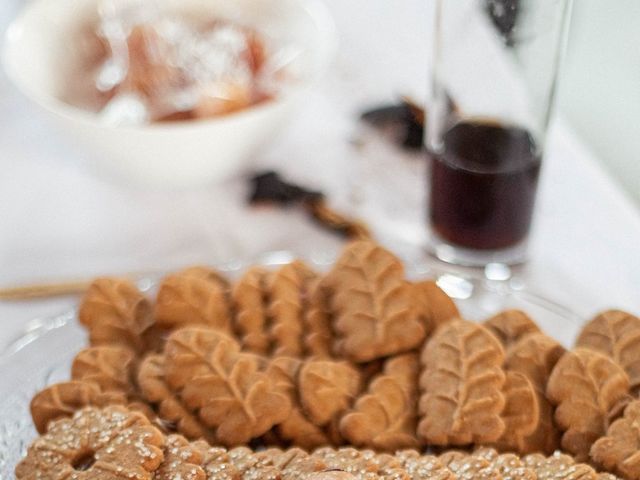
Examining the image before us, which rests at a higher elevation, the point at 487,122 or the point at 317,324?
the point at 487,122

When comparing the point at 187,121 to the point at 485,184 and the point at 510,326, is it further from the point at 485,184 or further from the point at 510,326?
the point at 510,326

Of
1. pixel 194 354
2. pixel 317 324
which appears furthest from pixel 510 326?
pixel 194 354

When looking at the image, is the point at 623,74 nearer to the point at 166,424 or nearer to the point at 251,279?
the point at 251,279

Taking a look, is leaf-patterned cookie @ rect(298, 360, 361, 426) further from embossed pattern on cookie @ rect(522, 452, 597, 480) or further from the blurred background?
the blurred background

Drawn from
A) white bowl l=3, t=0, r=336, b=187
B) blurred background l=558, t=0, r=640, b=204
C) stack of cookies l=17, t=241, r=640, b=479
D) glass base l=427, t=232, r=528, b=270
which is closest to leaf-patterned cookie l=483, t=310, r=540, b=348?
stack of cookies l=17, t=241, r=640, b=479

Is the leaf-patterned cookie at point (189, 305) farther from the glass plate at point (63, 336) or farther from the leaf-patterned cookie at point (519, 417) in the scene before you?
the leaf-patterned cookie at point (519, 417)

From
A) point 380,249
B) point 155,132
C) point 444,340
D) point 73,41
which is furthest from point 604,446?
point 73,41
